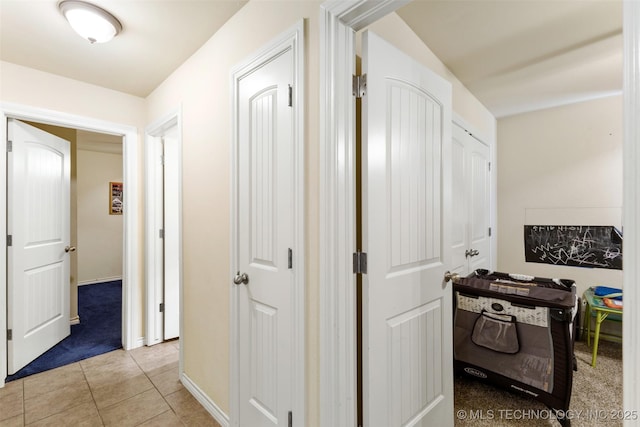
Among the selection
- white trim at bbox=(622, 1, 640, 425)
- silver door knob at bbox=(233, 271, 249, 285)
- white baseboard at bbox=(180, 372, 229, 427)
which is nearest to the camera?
white trim at bbox=(622, 1, 640, 425)

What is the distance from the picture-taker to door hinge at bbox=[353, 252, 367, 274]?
1222 millimetres

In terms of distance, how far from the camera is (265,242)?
146 cm

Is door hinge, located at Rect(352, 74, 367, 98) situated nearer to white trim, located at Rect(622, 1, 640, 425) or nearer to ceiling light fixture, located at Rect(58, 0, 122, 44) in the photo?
white trim, located at Rect(622, 1, 640, 425)

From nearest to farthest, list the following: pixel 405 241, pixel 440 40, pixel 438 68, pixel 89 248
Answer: pixel 405 241
pixel 440 40
pixel 438 68
pixel 89 248

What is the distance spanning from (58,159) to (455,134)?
11.9 feet

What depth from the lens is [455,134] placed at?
2320 millimetres

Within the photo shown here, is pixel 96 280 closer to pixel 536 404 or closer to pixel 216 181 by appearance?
pixel 216 181

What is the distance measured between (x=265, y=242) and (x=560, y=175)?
3444 millimetres

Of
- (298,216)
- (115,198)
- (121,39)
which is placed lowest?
(298,216)

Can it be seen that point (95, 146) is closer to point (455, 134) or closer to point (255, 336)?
point (255, 336)

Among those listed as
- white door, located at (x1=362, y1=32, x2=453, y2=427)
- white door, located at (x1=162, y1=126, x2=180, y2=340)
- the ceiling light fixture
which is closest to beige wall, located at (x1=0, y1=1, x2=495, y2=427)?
white door, located at (x1=362, y1=32, x2=453, y2=427)

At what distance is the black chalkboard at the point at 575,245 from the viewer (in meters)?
2.95

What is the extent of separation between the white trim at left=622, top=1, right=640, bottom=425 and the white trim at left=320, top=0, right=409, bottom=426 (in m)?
0.77

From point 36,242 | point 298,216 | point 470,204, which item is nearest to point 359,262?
point 298,216
